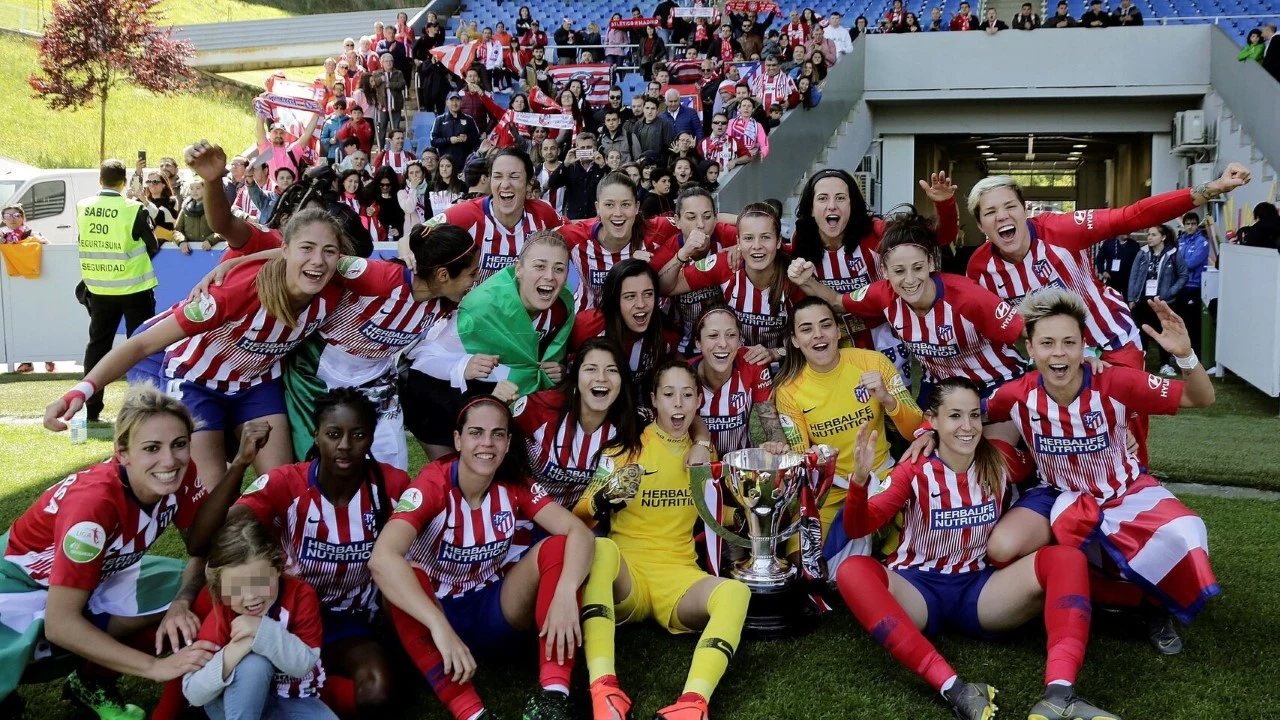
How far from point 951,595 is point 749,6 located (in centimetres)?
1352

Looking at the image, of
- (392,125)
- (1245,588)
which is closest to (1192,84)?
(392,125)

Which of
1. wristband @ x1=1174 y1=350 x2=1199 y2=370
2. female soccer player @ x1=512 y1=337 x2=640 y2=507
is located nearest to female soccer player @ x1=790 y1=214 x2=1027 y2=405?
wristband @ x1=1174 y1=350 x2=1199 y2=370

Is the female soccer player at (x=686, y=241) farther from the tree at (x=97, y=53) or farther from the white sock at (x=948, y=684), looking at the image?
the tree at (x=97, y=53)

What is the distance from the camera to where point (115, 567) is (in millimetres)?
2797

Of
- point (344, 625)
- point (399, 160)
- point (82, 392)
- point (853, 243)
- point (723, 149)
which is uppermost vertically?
point (723, 149)

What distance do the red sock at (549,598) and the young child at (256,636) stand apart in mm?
576

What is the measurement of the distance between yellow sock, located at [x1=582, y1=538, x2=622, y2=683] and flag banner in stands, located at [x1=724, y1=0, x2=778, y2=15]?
13403mm

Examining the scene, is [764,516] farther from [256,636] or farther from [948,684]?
[256,636]

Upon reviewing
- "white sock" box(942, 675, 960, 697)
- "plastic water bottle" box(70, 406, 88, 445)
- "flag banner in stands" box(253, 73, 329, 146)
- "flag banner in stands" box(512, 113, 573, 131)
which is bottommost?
"white sock" box(942, 675, 960, 697)

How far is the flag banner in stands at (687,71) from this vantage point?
45.2ft

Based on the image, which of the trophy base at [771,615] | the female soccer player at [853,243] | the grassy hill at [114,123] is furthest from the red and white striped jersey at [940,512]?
the grassy hill at [114,123]

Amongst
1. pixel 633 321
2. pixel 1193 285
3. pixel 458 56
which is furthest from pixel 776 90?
pixel 633 321

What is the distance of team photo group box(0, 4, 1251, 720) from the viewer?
2.72 metres

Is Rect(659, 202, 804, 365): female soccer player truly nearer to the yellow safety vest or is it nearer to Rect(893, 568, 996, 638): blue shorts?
Rect(893, 568, 996, 638): blue shorts
